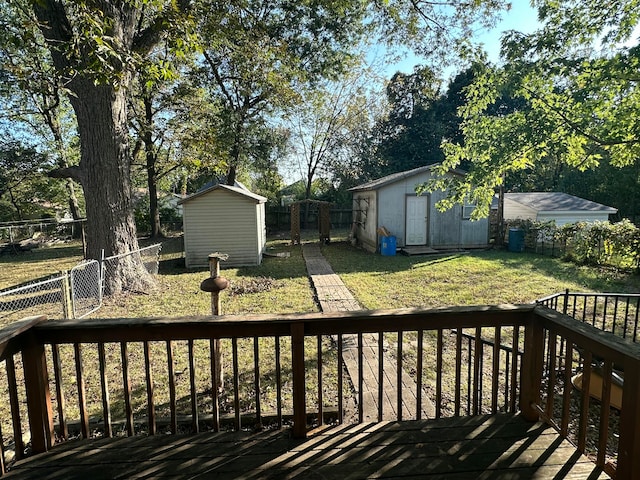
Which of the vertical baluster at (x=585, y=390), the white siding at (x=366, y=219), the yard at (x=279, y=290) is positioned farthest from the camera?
the white siding at (x=366, y=219)

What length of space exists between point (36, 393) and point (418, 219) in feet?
42.8

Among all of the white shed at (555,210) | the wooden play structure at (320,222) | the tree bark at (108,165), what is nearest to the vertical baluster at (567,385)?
the tree bark at (108,165)

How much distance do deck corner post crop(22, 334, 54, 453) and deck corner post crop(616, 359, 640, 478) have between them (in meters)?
3.06

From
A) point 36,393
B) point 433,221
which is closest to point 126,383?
point 36,393

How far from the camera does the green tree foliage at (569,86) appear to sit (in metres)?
4.45

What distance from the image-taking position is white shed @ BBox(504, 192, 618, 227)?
47.2 feet

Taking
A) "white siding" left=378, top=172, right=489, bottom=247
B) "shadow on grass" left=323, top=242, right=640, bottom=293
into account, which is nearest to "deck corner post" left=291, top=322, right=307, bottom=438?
"shadow on grass" left=323, top=242, right=640, bottom=293

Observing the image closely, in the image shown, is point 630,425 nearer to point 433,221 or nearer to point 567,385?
point 567,385

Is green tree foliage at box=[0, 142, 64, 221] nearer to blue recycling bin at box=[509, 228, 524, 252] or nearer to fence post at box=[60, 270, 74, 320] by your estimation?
fence post at box=[60, 270, 74, 320]

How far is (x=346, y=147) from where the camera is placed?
27.3 meters

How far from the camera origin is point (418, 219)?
45.3 feet

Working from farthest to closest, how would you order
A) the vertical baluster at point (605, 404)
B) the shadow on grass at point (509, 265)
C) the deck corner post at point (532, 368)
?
the shadow on grass at point (509, 265) < the deck corner post at point (532, 368) < the vertical baluster at point (605, 404)

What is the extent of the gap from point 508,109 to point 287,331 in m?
30.1

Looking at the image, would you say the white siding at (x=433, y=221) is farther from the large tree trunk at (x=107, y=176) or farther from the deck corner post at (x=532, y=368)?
the deck corner post at (x=532, y=368)
